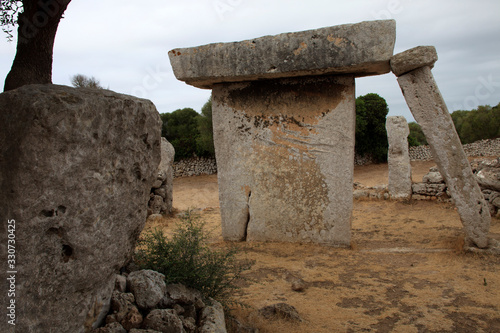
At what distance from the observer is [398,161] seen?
9.02m

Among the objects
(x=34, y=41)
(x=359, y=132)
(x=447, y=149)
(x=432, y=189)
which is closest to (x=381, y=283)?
(x=447, y=149)

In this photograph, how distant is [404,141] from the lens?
9180mm

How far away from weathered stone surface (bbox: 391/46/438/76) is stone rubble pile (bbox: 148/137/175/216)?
4952 millimetres

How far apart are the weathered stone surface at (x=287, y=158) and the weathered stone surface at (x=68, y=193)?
10.4ft

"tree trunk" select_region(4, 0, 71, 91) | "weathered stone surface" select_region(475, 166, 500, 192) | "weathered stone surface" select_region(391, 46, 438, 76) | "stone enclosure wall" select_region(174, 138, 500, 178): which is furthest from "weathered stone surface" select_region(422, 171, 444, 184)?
"stone enclosure wall" select_region(174, 138, 500, 178)

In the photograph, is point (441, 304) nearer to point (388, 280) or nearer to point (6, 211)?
point (388, 280)

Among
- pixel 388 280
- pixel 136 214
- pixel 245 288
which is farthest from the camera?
pixel 388 280

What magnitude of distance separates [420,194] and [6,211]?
871cm

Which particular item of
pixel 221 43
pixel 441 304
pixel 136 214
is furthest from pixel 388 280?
pixel 221 43

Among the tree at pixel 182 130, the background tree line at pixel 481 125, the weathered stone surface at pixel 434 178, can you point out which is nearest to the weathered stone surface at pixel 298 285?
the weathered stone surface at pixel 434 178

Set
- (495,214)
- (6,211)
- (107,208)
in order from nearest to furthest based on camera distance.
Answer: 1. (6,211)
2. (107,208)
3. (495,214)

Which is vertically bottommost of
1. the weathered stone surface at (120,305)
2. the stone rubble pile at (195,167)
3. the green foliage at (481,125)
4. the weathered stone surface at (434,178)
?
the weathered stone surface at (120,305)

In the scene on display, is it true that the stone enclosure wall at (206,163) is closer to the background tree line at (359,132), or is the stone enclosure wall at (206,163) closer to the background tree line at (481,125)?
the background tree line at (359,132)

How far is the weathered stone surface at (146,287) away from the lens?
2.26 meters
